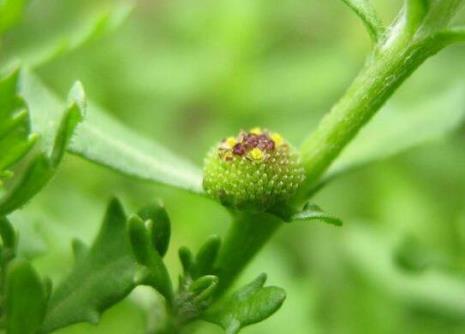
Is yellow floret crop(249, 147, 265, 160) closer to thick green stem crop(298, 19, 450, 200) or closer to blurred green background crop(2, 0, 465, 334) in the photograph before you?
thick green stem crop(298, 19, 450, 200)

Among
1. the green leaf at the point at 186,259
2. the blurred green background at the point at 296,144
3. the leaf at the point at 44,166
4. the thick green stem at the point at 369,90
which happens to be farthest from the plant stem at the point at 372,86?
the blurred green background at the point at 296,144

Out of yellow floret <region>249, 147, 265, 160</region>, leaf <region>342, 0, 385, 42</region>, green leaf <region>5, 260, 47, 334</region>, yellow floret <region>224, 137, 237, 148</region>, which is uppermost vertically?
leaf <region>342, 0, 385, 42</region>

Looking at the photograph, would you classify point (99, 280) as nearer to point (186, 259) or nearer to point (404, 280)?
point (186, 259)

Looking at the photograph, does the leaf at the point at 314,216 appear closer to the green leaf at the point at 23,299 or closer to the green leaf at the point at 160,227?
the green leaf at the point at 160,227

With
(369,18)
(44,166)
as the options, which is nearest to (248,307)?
(44,166)

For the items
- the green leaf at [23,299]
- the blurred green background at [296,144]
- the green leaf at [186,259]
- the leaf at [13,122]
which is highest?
the leaf at [13,122]

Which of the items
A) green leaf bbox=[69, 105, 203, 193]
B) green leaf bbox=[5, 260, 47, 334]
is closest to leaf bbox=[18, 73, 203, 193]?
green leaf bbox=[69, 105, 203, 193]

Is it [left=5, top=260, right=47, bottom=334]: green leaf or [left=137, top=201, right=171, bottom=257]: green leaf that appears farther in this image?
[left=137, top=201, right=171, bottom=257]: green leaf

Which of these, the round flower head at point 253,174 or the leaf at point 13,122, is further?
the round flower head at point 253,174
